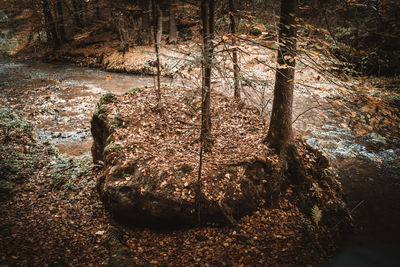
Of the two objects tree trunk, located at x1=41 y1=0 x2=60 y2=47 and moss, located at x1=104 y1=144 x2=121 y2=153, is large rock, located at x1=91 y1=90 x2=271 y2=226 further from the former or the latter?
tree trunk, located at x1=41 y1=0 x2=60 y2=47

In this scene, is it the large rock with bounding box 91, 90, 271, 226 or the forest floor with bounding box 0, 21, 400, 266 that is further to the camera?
the large rock with bounding box 91, 90, 271, 226

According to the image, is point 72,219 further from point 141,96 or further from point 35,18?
point 35,18

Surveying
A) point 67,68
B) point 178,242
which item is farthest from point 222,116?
point 67,68

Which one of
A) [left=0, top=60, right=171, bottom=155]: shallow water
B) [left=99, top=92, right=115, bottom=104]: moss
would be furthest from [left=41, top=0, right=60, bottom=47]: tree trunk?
[left=99, top=92, right=115, bottom=104]: moss

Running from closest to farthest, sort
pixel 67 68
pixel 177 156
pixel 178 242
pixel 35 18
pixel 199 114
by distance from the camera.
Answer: pixel 178 242, pixel 177 156, pixel 199 114, pixel 67 68, pixel 35 18

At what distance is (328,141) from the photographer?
362 inches

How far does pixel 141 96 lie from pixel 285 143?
18.3ft

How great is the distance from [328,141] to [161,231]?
26.9ft

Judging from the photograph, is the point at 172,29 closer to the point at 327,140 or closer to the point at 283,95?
the point at 327,140

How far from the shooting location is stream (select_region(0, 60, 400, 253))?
6.32 meters

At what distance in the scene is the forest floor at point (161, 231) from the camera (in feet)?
14.5

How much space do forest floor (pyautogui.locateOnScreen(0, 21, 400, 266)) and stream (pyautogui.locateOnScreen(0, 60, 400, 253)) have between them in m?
0.04

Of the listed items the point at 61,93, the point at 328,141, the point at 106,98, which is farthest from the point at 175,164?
the point at 61,93

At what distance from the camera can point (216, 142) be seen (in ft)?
21.7
